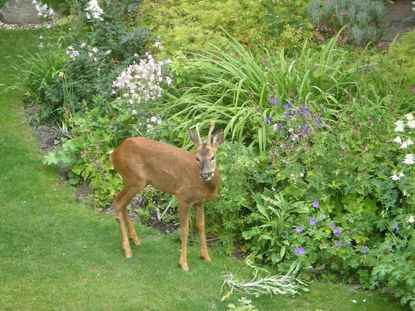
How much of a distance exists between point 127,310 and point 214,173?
1305 millimetres

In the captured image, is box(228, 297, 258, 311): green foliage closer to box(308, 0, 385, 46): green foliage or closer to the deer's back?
the deer's back

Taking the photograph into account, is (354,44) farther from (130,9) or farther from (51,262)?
(51,262)

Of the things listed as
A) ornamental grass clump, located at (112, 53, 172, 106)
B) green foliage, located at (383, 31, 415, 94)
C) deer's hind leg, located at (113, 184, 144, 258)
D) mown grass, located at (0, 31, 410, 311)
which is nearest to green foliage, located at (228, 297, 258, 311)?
mown grass, located at (0, 31, 410, 311)

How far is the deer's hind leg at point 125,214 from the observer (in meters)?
A: 6.82

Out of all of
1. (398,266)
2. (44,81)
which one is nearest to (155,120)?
(44,81)

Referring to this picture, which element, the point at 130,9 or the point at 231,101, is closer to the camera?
the point at 231,101

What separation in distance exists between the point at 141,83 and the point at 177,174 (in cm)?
247

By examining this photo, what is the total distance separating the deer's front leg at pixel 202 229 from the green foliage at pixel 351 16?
15.0 feet

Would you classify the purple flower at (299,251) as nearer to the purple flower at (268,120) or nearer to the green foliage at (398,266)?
the green foliage at (398,266)

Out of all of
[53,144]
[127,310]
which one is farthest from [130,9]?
[127,310]

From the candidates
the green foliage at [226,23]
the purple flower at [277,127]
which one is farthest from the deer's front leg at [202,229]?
the green foliage at [226,23]

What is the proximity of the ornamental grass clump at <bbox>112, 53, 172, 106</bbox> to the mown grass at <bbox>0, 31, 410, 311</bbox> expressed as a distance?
1.26m

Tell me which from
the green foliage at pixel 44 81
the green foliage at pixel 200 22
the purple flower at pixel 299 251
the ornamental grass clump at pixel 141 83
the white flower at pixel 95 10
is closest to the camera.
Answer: the purple flower at pixel 299 251

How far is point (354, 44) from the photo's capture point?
34.1ft
